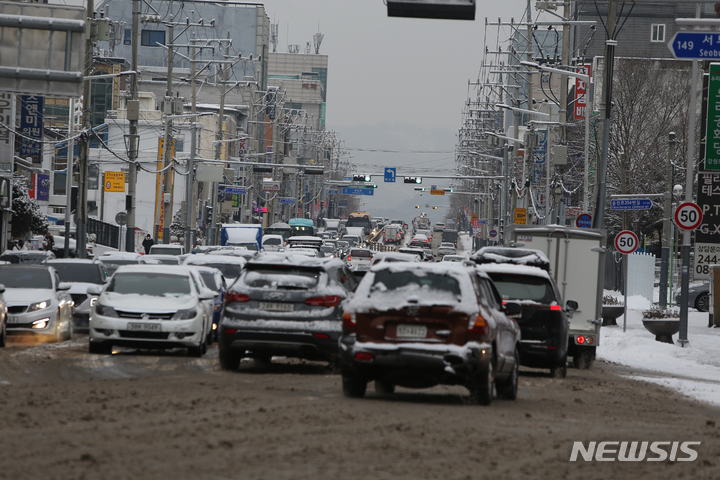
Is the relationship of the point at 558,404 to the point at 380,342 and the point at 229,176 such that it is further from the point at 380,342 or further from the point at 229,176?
the point at 229,176

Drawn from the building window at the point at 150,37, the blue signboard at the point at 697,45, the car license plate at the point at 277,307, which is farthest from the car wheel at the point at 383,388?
the building window at the point at 150,37

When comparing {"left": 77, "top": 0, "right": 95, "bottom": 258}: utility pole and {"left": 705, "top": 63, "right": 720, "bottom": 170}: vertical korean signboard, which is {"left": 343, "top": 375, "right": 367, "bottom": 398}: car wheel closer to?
{"left": 705, "top": 63, "right": 720, "bottom": 170}: vertical korean signboard

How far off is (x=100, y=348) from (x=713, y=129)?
17401 mm

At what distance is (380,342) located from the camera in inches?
471

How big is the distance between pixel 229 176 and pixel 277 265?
61.0 metres

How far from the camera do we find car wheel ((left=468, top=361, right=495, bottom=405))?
39.2 ft

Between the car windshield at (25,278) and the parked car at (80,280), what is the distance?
249 cm

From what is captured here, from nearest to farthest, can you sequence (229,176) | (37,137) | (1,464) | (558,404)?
(1,464), (558,404), (37,137), (229,176)

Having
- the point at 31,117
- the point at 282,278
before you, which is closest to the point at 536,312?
the point at 282,278

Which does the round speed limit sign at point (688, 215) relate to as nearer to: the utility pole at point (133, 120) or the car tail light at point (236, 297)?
the car tail light at point (236, 297)

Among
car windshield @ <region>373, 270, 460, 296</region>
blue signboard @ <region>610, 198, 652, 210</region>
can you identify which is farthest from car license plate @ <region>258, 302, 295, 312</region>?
blue signboard @ <region>610, 198, 652, 210</region>

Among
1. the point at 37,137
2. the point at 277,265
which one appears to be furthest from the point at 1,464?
the point at 37,137

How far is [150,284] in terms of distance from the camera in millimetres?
18766

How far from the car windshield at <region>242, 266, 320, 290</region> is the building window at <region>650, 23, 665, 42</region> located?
8718 cm
